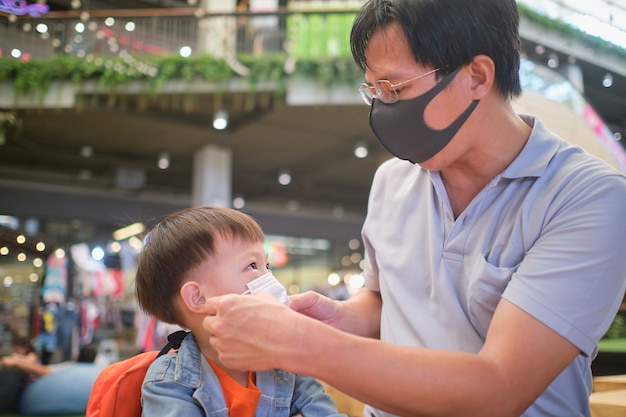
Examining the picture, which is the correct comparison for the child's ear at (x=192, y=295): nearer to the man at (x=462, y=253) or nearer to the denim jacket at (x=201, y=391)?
the denim jacket at (x=201, y=391)

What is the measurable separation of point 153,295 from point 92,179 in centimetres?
1308

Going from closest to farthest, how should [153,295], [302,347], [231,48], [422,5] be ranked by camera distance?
[302,347]
[422,5]
[153,295]
[231,48]

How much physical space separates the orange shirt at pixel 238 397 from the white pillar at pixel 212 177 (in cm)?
904

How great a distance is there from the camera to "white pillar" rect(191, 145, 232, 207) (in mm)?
10391

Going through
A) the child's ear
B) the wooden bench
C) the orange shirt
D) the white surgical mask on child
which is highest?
the white surgical mask on child

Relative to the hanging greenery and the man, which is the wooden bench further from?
the hanging greenery

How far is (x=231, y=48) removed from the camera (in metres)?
9.39

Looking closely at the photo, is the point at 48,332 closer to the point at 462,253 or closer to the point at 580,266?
the point at 462,253

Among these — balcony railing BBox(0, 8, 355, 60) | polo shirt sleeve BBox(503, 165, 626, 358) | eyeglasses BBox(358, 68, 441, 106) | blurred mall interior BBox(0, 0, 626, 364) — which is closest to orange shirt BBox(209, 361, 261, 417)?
polo shirt sleeve BBox(503, 165, 626, 358)

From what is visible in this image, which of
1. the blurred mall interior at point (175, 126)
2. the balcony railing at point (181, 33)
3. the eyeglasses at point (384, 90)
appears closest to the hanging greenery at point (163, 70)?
the blurred mall interior at point (175, 126)

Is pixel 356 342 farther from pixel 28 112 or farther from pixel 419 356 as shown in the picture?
pixel 28 112

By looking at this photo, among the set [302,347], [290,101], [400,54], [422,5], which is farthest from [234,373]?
[290,101]

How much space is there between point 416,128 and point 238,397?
769 millimetres

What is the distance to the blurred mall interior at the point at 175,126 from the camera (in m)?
8.52
